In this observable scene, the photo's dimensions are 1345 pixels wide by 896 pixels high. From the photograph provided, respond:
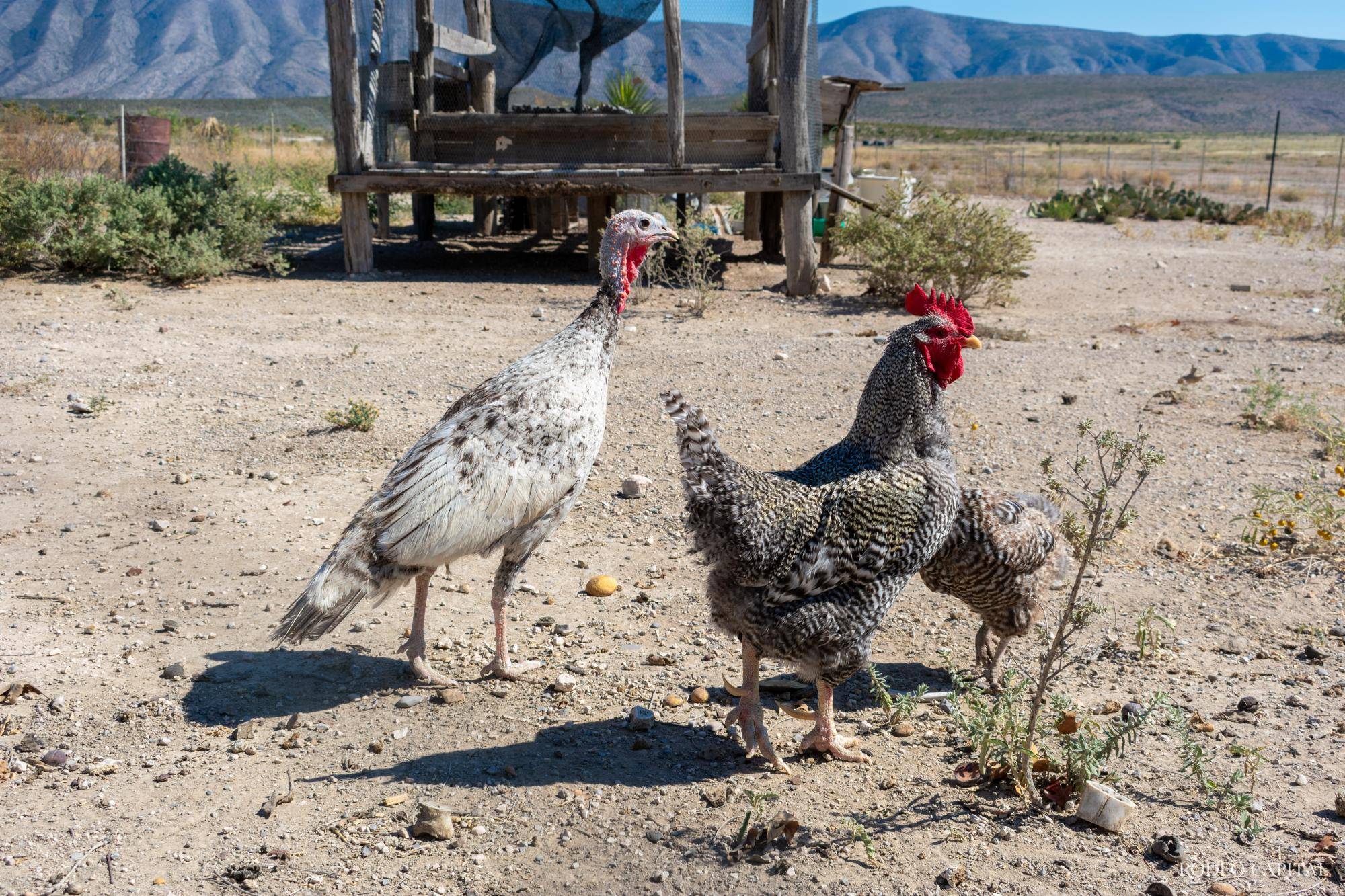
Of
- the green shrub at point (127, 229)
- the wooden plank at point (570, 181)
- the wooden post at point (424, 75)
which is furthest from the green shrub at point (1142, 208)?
the green shrub at point (127, 229)

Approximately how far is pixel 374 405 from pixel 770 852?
5487 mm

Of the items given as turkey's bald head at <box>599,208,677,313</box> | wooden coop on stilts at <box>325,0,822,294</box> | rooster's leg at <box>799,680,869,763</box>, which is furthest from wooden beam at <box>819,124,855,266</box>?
rooster's leg at <box>799,680,869,763</box>

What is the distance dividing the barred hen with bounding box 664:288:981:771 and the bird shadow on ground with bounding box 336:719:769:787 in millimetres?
173

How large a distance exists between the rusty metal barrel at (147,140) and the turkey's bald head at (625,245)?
14794 mm

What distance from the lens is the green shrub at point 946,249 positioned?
450 inches

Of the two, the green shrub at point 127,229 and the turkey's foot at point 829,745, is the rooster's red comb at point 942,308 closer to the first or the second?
the turkey's foot at point 829,745

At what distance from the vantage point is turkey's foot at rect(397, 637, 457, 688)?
182 inches

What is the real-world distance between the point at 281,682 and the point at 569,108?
1040 cm

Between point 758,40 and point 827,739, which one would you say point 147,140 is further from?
point 827,739

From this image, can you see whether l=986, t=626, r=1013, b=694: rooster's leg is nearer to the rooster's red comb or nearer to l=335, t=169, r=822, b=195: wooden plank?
the rooster's red comb

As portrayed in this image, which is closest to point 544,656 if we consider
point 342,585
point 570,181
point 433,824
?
point 342,585

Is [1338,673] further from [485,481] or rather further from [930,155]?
[930,155]

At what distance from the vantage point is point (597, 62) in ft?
43.5

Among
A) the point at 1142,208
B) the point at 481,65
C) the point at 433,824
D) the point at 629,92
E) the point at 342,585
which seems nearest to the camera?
the point at 433,824
